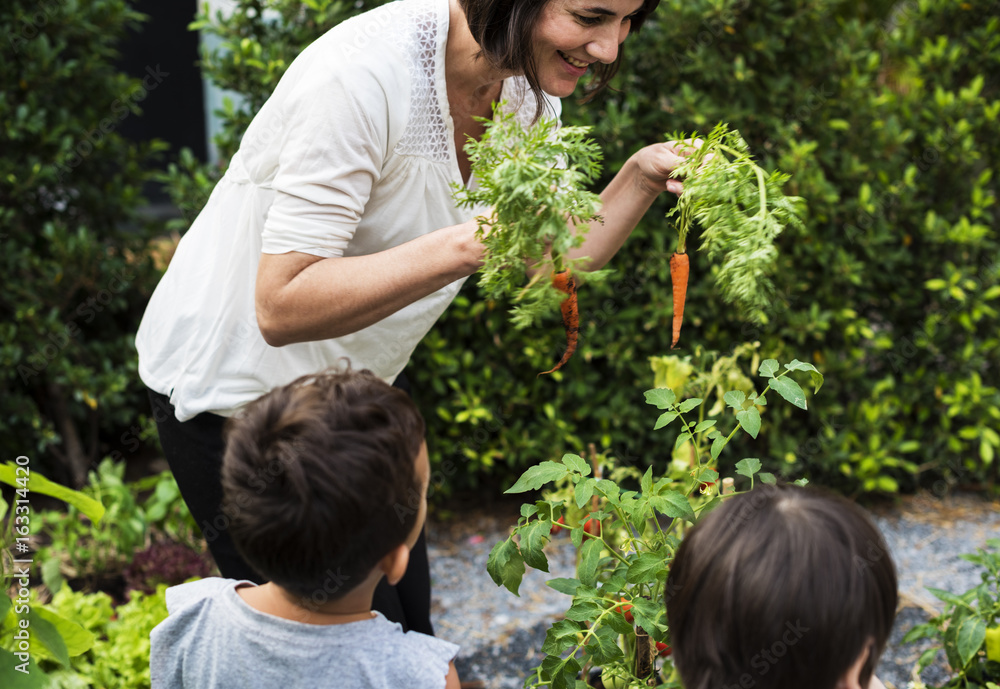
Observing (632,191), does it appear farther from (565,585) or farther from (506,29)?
(565,585)

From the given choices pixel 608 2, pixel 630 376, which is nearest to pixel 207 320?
pixel 608 2

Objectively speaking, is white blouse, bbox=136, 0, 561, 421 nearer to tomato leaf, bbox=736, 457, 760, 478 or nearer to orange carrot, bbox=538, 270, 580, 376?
orange carrot, bbox=538, 270, 580, 376

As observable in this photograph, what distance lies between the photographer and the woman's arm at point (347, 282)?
4.76 ft

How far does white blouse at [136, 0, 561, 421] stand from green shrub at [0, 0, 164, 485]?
1.87 m

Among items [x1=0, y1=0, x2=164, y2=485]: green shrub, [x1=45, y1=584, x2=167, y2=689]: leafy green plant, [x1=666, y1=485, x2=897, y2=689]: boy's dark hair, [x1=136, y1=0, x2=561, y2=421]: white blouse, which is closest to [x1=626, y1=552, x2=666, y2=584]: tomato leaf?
[x1=666, y1=485, x2=897, y2=689]: boy's dark hair

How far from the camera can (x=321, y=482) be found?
3.66 feet

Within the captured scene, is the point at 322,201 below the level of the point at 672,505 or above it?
above

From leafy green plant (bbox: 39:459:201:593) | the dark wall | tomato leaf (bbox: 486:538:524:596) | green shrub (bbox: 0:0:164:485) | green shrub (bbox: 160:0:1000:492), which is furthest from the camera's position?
the dark wall

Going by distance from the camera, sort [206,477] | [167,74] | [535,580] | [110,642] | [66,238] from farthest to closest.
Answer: [167,74] < [66,238] < [535,580] < [110,642] < [206,477]

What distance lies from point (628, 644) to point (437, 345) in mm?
1788

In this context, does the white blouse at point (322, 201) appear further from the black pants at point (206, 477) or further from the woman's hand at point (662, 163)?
the woman's hand at point (662, 163)

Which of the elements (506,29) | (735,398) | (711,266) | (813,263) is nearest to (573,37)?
(506,29)

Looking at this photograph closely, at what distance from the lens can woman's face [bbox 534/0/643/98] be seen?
1.54 meters

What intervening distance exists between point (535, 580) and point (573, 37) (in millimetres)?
2308
